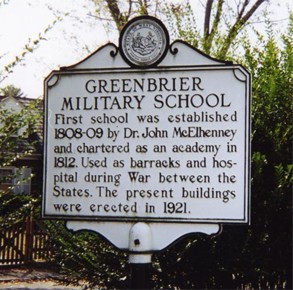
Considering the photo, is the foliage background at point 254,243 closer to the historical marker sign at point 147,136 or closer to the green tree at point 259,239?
the green tree at point 259,239

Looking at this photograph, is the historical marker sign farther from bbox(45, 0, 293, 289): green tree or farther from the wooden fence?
the wooden fence

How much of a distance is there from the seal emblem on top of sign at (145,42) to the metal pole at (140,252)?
3.74ft

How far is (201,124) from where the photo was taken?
146 inches

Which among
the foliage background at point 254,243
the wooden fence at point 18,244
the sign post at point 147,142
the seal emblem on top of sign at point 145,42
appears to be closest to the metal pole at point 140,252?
the sign post at point 147,142

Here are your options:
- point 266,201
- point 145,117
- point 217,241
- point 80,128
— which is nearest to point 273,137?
point 266,201

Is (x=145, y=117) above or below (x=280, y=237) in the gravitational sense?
above

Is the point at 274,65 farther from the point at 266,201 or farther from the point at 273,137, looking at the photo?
the point at 266,201

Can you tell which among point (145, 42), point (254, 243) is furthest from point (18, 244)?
point (145, 42)

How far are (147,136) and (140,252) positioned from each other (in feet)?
2.56

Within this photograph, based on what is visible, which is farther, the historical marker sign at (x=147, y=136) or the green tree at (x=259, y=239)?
the green tree at (x=259, y=239)

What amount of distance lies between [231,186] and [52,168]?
4.18ft

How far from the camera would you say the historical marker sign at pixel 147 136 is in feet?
11.9

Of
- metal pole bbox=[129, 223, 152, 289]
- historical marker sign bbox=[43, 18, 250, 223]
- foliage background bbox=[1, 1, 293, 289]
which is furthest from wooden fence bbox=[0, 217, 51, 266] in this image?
metal pole bbox=[129, 223, 152, 289]

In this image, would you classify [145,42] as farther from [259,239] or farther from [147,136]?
[259,239]
